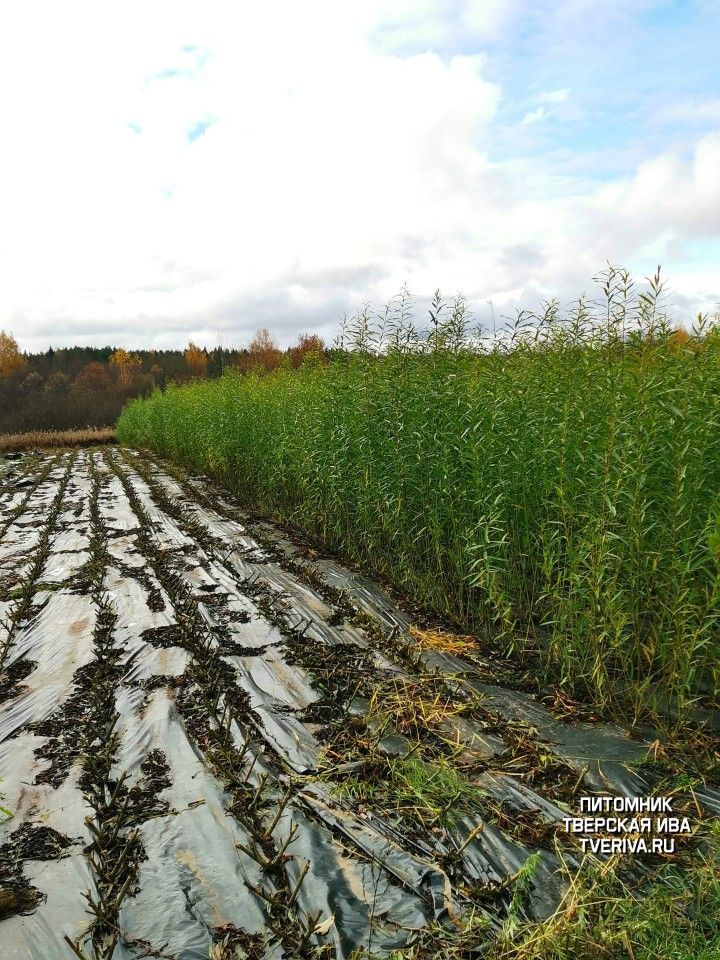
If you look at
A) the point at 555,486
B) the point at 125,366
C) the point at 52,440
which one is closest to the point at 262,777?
the point at 555,486

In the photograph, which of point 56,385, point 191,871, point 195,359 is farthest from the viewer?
point 195,359

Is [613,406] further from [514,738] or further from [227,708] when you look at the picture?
[227,708]

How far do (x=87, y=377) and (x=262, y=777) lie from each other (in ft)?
182

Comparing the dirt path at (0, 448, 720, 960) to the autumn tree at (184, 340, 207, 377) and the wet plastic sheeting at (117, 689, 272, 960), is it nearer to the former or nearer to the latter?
the wet plastic sheeting at (117, 689, 272, 960)

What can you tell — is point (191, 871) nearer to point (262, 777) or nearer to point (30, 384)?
point (262, 777)

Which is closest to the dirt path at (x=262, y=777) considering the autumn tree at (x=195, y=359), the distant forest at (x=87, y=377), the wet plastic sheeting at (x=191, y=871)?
the wet plastic sheeting at (x=191, y=871)

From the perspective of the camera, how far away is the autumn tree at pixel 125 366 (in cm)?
5088

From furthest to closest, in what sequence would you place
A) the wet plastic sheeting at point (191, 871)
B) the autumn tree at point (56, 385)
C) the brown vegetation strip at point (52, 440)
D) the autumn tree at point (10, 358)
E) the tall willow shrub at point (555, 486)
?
the autumn tree at point (10, 358)
the autumn tree at point (56, 385)
the brown vegetation strip at point (52, 440)
the tall willow shrub at point (555, 486)
the wet plastic sheeting at point (191, 871)

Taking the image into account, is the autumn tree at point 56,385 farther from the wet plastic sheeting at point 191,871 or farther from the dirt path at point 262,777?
the wet plastic sheeting at point 191,871

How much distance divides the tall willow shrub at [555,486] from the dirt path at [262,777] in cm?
53

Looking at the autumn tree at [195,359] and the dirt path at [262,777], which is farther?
the autumn tree at [195,359]

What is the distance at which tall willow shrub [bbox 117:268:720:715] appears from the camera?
384 centimetres

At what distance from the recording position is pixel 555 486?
4270 mm

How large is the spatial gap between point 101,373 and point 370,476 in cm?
5500
